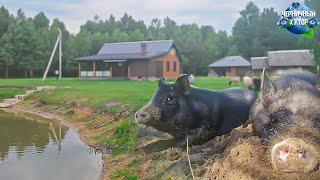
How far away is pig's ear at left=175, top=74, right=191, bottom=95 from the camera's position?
974cm

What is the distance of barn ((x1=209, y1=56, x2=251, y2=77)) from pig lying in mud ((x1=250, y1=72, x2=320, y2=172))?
2704 inches

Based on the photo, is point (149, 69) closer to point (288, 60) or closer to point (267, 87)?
point (288, 60)

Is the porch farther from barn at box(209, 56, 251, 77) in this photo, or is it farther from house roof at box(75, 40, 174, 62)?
barn at box(209, 56, 251, 77)

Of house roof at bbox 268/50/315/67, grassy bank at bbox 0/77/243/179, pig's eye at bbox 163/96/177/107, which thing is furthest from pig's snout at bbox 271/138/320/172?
house roof at bbox 268/50/315/67

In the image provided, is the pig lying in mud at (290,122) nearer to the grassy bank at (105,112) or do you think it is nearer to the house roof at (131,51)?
the grassy bank at (105,112)

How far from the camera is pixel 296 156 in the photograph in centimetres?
499

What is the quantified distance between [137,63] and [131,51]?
19.0 ft

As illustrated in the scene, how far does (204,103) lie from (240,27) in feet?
289

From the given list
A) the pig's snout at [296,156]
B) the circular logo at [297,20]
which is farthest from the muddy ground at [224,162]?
the circular logo at [297,20]

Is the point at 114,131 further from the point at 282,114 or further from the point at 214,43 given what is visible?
the point at 214,43

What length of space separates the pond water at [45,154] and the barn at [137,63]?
3470 centimetres

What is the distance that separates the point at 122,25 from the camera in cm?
12606

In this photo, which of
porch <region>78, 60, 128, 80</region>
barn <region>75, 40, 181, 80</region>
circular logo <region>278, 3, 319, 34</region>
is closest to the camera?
circular logo <region>278, 3, 319, 34</region>

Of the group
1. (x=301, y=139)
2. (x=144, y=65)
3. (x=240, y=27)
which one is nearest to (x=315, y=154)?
(x=301, y=139)
